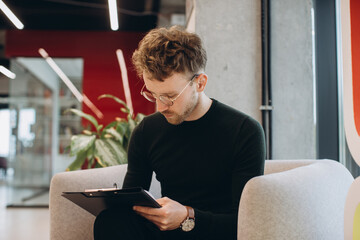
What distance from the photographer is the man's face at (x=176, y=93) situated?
138cm

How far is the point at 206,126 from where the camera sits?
1460 millimetres

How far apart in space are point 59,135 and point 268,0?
5315mm

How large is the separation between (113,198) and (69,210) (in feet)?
1.55

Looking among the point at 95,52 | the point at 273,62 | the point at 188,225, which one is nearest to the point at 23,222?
the point at 95,52

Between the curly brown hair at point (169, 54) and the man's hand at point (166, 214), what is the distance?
18.7 inches

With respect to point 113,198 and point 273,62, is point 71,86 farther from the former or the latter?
point 113,198

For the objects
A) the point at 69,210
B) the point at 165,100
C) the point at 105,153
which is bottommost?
the point at 69,210

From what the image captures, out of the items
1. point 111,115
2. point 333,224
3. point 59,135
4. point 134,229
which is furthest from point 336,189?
point 59,135

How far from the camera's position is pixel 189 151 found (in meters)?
1.45

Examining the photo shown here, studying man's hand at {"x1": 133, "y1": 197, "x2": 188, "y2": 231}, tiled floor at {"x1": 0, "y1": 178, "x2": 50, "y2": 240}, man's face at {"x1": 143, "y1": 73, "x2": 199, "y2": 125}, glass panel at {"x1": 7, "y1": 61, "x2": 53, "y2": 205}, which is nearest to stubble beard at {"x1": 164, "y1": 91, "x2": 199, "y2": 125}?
man's face at {"x1": 143, "y1": 73, "x2": 199, "y2": 125}

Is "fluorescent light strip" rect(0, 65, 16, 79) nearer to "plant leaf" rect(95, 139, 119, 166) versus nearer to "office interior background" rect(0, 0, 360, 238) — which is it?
"office interior background" rect(0, 0, 360, 238)

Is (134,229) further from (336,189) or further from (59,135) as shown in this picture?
(59,135)

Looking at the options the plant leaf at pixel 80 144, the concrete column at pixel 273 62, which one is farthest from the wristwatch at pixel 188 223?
the plant leaf at pixel 80 144

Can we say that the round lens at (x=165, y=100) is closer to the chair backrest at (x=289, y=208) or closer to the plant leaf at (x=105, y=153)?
the chair backrest at (x=289, y=208)
